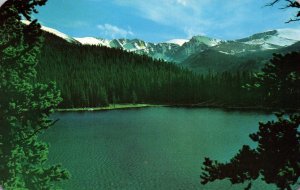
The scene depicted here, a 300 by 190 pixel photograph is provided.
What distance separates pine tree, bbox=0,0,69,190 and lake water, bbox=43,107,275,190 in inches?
197

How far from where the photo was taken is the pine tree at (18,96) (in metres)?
5.41

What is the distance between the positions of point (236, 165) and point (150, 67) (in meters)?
59.5

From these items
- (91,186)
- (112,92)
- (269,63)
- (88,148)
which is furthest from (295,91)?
(112,92)

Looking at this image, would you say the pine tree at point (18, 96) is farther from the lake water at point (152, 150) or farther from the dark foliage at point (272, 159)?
the lake water at point (152, 150)

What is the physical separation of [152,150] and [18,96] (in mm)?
17140

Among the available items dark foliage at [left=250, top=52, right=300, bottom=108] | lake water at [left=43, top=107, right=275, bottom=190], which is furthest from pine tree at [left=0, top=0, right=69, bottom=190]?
lake water at [left=43, top=107, right=275, bottom=190]

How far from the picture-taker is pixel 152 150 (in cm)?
2250

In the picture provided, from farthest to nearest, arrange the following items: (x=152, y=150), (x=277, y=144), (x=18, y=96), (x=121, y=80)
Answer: (x=121, y=80) → (x=152, y=150) → (x=18, y=96) → (x=277, y=144)

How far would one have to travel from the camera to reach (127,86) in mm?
41562

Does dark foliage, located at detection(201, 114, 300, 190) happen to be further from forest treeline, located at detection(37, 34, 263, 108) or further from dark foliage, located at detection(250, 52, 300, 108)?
forest treeline, located at detection(37, 34, 263, 108)

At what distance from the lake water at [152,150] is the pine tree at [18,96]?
16.4 ft

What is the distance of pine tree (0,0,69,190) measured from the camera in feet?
17.7

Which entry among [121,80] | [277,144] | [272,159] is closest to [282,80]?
[277,144]

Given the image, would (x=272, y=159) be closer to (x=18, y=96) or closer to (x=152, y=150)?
(x=18, y=96)
